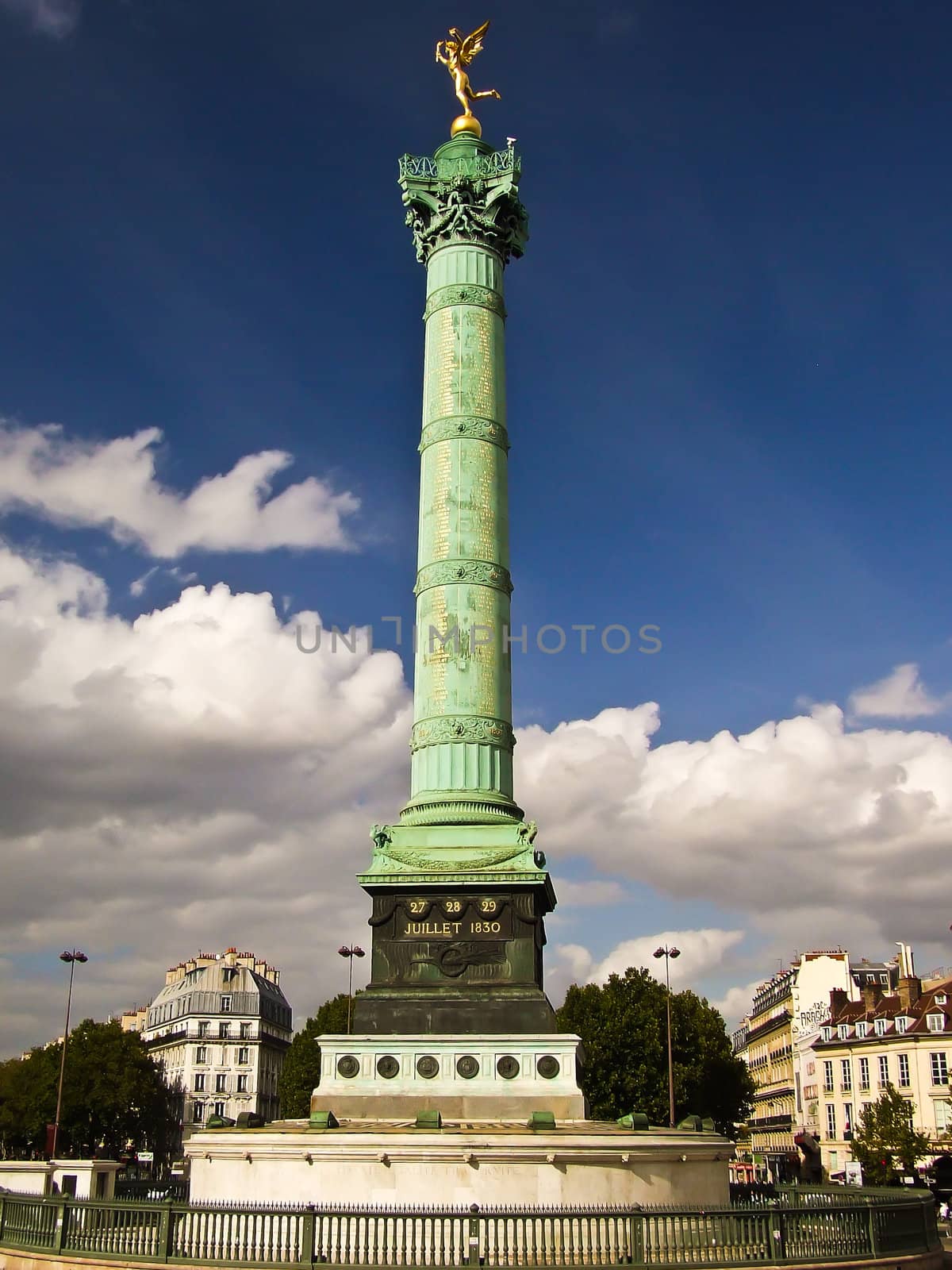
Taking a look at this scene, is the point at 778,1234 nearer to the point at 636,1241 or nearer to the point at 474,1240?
the point at 636,1241

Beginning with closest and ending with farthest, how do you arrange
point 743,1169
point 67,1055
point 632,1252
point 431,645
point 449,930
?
point 632,1252 → point 449,930 → point 431,645 → point 67,1055 → point 743,1169

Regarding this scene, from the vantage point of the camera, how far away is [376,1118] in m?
25.5

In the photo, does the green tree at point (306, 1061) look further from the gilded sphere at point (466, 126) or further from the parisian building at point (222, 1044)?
the gilded sphere at point (466, 126)

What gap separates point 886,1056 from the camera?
233 ft

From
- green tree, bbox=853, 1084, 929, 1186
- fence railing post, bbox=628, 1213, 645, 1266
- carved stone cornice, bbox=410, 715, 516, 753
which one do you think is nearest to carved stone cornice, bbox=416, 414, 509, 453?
carved stone cornice, bbox=410, 715, 516, 753

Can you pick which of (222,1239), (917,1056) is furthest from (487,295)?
(917,1056)

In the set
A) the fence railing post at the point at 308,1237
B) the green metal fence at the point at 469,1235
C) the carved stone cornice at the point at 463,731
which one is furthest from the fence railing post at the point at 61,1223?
the carved stone cornice at the point at 463,731

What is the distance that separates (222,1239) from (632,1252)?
5513 millimetres

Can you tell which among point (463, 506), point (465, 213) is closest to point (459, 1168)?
point (463, 506)

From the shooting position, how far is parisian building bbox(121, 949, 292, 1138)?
94125 millimetres

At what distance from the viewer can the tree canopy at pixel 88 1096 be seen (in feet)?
251

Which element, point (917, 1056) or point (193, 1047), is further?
point (193, 1047)

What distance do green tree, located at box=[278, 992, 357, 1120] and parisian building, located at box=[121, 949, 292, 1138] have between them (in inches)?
902

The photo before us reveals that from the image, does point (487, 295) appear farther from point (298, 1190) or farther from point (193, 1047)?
point (193, 1047)
